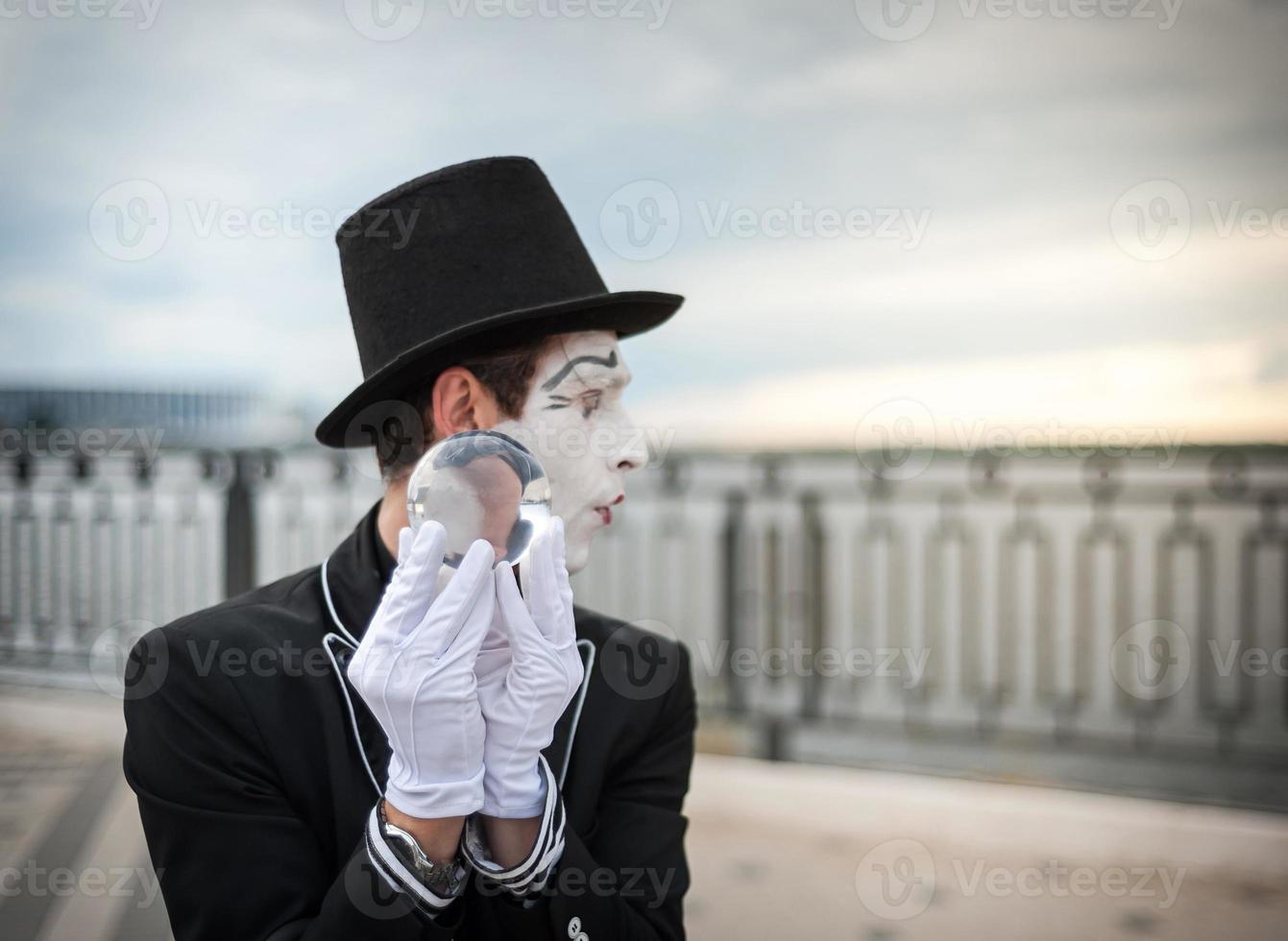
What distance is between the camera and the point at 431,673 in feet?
4.01

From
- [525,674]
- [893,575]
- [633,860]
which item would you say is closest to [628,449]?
[525,674]

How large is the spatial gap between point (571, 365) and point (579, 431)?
0.39ft

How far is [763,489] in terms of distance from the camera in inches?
233

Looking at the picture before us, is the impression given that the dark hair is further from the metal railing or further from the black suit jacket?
Result: the metal railing

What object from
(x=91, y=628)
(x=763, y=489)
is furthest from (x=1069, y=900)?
(x=91, y=628)

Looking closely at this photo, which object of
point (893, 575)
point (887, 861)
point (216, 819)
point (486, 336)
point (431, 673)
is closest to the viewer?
point (431, 673)

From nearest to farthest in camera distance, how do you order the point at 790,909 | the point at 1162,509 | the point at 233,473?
the point at 790,909
the point at 1162,509
the point at 233,473

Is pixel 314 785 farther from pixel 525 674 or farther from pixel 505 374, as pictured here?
pixel 505 374

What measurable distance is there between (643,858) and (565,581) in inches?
25.8

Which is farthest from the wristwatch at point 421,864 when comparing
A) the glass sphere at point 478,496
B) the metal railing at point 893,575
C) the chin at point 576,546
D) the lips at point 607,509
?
the metal railing at point 893,575

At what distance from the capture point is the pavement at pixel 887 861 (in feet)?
12.6

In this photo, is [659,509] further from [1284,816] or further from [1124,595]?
[1284,816]

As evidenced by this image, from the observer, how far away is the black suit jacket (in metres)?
1.46

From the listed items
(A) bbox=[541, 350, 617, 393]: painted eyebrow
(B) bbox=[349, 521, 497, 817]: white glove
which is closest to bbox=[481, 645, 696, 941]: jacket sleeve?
(B) bbox=[349, 521, 497, 817]: white glove
